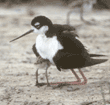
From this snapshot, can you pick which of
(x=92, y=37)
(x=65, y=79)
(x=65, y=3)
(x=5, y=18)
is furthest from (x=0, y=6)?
(x=65, y=79)

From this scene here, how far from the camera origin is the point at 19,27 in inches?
210

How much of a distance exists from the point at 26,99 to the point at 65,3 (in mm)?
6899

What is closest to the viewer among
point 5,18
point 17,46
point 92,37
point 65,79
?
point 65,79

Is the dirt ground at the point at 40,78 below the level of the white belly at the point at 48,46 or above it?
below

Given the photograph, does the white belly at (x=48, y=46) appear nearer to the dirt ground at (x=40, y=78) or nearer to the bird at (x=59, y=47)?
the bird at (x=59, y=47)

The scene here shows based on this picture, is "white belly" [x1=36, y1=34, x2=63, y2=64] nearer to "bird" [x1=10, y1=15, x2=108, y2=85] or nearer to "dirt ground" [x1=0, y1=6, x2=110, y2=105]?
"bird" [x1=10, y1=15, x2=108, y2=85]

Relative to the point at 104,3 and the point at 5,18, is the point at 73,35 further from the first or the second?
the point at 104,3

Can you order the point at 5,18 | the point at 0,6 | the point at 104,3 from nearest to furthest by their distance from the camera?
the point at 5,18 → the point at 104,3 → the point at 0,6

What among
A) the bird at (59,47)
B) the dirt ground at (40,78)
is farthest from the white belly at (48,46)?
the dirt ground at (40,78)

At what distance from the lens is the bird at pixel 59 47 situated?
209 centimetres

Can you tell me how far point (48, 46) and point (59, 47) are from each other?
13 cm

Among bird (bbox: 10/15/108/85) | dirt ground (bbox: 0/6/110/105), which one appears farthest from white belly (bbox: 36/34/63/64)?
dirt ground (bbox: 0/6/110/105)

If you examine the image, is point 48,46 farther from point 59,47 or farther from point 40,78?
point 40,78

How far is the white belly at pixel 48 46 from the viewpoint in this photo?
2.08 metres
